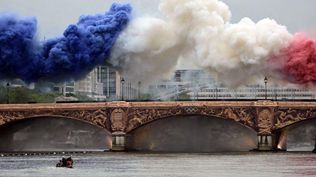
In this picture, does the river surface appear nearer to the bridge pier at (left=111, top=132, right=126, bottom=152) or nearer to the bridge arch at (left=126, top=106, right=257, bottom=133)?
the bridge arch at (left=126, top=106, right=257, bottom=133)

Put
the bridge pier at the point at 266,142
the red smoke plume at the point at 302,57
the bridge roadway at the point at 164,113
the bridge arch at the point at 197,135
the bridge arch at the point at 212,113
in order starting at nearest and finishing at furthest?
the red smoke plume at the point at 302,57 → the bridge roadway at the point at 164,113 → the bridge pier at the point at 266,142 → the bridge arch at the point at 212,113 → the bridge arch at the point at 197,135

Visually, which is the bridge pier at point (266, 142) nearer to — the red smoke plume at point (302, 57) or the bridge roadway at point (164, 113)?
the bridge roadway at point (164, 113)

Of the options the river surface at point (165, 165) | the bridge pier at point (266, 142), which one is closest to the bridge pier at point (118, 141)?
the river surface at point (165, 165)

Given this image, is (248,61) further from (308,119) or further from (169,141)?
(169,141)

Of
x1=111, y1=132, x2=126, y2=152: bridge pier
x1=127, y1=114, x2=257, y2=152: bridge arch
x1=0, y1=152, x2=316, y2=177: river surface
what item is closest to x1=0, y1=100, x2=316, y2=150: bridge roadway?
x1=111, y1=132, x2=126, y2=152: bridge pier

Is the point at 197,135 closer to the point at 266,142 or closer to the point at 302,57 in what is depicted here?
the point at 266,142

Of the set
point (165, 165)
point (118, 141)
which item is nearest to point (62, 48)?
point (118, 141)

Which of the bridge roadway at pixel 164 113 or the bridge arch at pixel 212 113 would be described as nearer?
the bridge roadway at pixel 164 113
